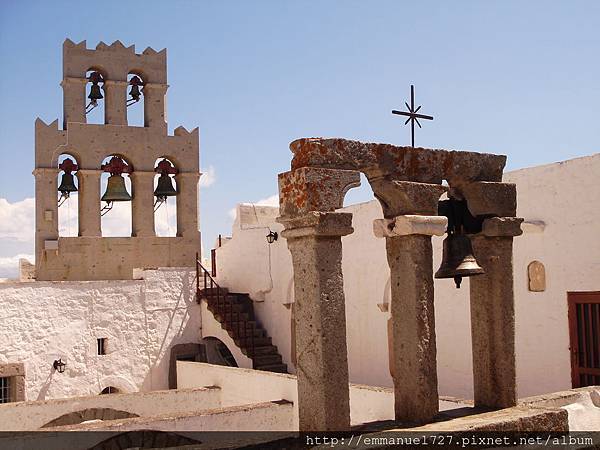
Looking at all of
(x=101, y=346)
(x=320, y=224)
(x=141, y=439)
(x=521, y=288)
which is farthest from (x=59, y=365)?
(x=320, y=224)

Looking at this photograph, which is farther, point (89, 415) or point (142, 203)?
point (142, 203)

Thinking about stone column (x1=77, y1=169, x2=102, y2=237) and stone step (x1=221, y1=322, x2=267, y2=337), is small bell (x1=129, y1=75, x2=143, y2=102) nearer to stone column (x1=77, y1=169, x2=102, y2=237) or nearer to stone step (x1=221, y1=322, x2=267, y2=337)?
stone column (x1=77, y1=169, x2=102, y2=237)

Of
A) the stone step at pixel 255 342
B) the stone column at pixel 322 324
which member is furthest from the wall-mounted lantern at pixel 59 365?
the stone column at pixel 322 324

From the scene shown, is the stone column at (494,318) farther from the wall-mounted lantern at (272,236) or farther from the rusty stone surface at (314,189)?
the wall-mounted lantern at (272,236)

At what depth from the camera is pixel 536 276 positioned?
32.3 ft

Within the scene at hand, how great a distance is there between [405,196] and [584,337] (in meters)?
5.12

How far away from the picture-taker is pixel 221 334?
48.9 ft

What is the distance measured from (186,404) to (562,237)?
6.66 m

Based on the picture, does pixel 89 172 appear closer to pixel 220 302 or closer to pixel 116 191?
pixel 116 191

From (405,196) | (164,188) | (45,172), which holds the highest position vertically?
(45,172)

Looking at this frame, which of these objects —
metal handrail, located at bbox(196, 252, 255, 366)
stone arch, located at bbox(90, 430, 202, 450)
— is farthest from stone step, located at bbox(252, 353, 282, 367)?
stone arch, located at bbox(90, 430, 202, 450)

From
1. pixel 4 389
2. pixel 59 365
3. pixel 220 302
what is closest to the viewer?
pixel 4 389

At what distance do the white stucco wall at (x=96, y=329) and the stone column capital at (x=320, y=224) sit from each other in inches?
393

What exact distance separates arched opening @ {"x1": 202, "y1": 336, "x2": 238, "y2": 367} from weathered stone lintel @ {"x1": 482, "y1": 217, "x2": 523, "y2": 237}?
10.4m
